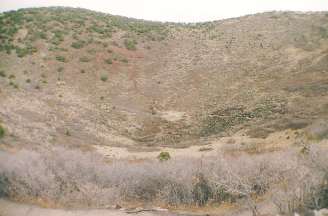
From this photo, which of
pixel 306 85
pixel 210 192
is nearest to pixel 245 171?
pixel 210 192

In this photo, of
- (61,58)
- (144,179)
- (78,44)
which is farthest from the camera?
(78,44)

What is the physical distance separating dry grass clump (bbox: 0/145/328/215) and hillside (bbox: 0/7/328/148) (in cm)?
1208

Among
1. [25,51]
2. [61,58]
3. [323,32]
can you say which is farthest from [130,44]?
[323,32]

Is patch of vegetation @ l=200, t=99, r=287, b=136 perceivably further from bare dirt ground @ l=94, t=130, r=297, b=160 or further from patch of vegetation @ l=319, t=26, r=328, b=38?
patch of vegetation @ l=319, t=26, r=328, b=38

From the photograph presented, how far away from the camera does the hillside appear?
3709 cm

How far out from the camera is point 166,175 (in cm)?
1639

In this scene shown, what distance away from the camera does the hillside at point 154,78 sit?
37.1 m

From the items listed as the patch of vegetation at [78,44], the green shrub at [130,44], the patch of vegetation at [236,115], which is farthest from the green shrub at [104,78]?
the patch of vegetation at [236,115]

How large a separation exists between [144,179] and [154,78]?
35.4 meters

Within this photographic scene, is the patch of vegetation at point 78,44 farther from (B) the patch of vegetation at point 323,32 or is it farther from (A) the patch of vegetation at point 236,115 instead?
(B) the patch of vegetation at point 323,32

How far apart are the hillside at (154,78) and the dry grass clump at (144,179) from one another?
12.1m

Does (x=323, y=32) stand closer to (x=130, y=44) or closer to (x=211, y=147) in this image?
(x=130, y=44)

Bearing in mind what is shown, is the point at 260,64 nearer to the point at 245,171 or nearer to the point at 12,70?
the point at 12,70

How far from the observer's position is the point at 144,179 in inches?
658
